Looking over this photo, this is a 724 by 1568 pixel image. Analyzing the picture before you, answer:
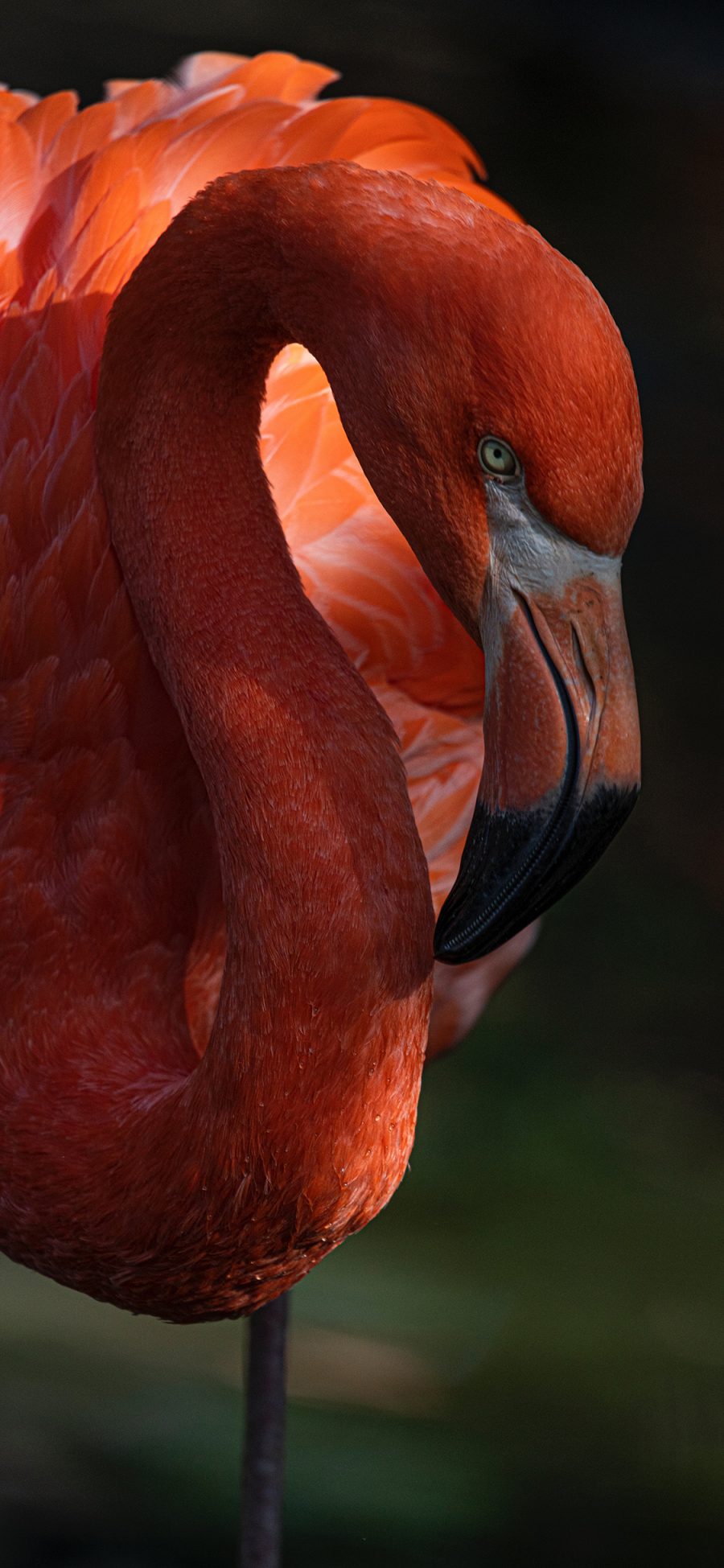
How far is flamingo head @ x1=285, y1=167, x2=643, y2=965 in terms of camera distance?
3.18ft

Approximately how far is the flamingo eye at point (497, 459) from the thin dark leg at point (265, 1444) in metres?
1.30

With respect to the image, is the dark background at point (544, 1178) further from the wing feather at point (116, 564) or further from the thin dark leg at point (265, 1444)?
the wing feather at point (116, 564)

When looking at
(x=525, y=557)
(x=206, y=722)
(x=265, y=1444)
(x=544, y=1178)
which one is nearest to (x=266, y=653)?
(x=206, y=722)

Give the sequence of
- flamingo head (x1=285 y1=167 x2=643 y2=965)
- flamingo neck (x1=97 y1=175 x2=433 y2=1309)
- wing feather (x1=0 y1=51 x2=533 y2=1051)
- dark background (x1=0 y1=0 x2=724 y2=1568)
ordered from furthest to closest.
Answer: dark background (x1=0 y1=0 x2=724 y2=1568), wing feather (x1=0 y1=51 x2=533 y2=1051), flamingo neck (x1=97 y1=175 x2=433 y2=1309), flamingo head (x1=285 y1=167 x2=643 y2=965)

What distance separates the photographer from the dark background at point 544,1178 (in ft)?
7.49

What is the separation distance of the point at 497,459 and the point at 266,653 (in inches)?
10.1

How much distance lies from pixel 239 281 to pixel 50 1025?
62 cm

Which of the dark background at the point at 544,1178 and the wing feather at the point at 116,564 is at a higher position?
the wing feather at the point at 116,564

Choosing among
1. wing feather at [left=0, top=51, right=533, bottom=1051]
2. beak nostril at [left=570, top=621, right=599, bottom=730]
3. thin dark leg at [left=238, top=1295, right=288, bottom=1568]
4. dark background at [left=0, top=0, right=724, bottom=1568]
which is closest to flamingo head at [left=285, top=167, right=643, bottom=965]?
beak nostril at [left=570, top=621, right=599, bottom=730]

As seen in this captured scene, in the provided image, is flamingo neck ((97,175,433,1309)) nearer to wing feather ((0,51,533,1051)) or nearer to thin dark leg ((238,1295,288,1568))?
wing feather ((0,51,533,1051))

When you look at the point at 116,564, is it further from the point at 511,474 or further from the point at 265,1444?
the point at 265,1444

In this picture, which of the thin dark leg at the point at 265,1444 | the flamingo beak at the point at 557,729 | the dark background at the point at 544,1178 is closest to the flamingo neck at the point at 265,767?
the flamingo beak at the point at 557,729

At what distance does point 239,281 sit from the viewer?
3.68 ft

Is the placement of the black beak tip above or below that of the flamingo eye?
below
